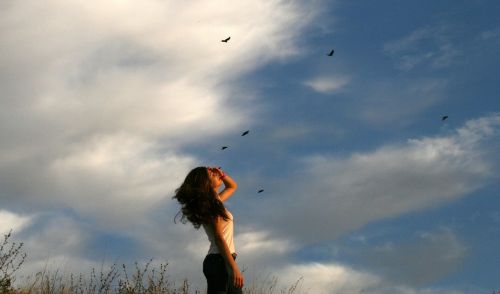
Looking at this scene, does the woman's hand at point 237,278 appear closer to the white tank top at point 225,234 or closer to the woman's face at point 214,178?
the white tank top at point 225,234

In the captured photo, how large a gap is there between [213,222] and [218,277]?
484mm

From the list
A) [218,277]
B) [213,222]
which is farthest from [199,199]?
[218,277]

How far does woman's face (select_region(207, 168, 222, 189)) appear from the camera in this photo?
20.7 ft

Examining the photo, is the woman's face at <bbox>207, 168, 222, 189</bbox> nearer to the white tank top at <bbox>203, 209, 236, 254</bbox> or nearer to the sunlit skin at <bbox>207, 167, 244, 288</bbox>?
the sunlit skin at <bbox>207, 167, 244, 288</bbox>

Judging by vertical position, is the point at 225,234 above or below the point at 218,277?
above

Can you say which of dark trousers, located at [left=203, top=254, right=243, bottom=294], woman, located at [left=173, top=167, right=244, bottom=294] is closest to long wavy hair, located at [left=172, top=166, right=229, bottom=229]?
woman, located at [left=173, top=167, right=244, bottom=294]

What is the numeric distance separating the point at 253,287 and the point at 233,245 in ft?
21.8

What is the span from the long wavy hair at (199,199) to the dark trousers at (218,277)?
36cm

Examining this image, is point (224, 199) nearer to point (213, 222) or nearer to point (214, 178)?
point (214, 178)

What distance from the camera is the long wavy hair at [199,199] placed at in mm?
6105

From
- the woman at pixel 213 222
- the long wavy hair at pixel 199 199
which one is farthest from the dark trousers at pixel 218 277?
the long wavy hair at pixel 199 199

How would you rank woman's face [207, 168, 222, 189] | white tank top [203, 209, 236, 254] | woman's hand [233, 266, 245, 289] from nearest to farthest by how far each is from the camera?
woman's hand [233, 266, 245, 289] → white tank top [203, 209, 236, 254] → woman's face [207, 168, 222, 189]

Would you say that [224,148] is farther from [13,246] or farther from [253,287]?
[13,246]

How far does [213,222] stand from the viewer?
607cm
